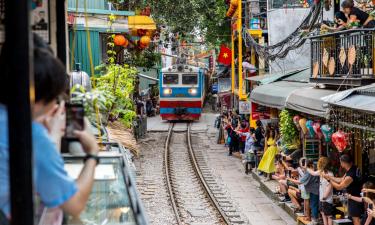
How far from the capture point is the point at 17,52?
2.11 metres

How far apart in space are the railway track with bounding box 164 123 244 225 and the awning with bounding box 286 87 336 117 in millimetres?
2891

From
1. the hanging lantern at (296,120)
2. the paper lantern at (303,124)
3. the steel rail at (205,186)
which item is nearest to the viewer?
the paper lantern at (303,124)

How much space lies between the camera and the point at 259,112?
70.7ft

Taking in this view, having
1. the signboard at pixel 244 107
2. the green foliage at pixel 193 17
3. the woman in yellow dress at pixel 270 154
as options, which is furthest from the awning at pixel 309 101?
the green foliage at pixel 193 17

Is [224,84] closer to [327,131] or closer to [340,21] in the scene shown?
[340,21]

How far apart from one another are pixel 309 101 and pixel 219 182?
23.5ft

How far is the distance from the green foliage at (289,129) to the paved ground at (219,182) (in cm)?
171

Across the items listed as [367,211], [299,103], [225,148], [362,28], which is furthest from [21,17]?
[225,148]

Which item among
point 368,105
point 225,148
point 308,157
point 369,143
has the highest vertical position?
point 368,105

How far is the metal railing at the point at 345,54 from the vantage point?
11.2m

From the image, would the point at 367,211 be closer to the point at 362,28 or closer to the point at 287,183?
the point at 362,28

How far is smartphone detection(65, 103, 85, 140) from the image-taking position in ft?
8.82

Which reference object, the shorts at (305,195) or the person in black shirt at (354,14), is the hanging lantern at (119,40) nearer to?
the shorts at (305,195)

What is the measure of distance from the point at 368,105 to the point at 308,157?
15.6ft
